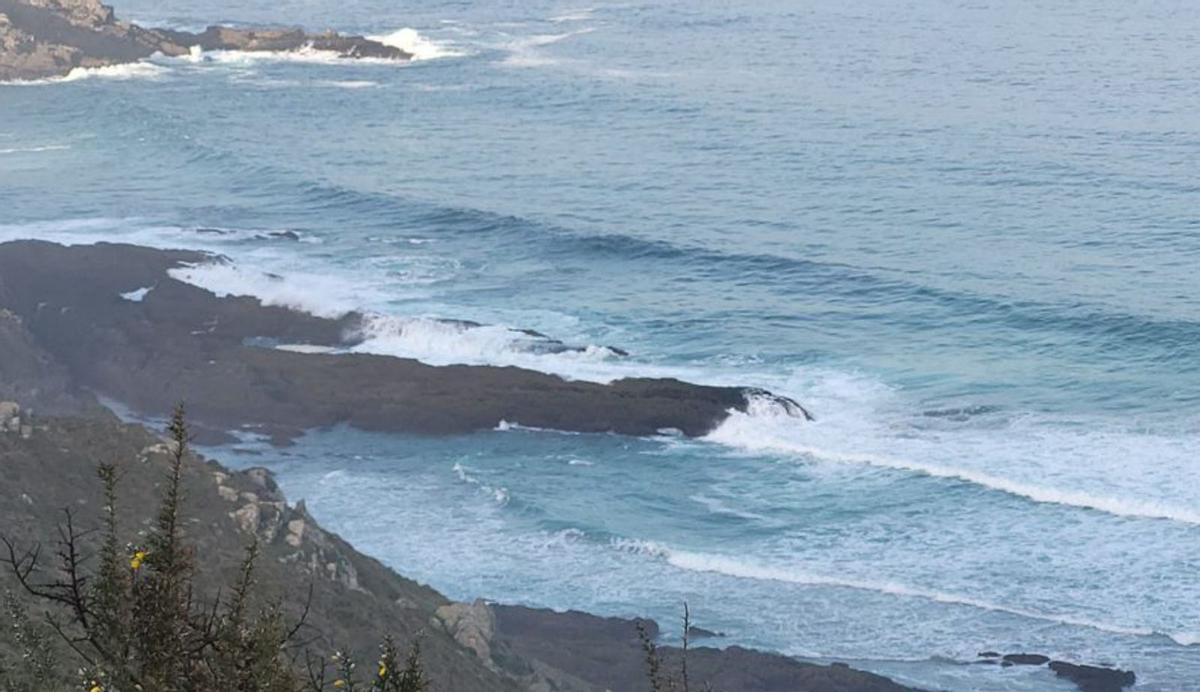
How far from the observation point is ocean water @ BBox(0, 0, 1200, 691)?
1208 inches

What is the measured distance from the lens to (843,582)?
98.9 feet

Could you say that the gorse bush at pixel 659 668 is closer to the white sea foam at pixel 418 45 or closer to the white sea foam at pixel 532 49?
the white sea foam at pixel 532 49

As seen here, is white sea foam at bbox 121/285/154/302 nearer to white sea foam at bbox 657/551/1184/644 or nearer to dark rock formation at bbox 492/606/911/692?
white sea foam at bbox 657/551/1184/644

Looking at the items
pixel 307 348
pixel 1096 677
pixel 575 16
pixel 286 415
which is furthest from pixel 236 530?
pixel 575 16

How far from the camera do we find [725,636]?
94.2 ft

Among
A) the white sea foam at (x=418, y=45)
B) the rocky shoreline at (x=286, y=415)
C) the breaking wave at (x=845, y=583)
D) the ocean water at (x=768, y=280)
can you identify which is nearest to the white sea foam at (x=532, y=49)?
the ocean water at (x=768, y=280)

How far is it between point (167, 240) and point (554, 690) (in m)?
32.0

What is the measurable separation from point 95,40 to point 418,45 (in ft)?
52.2

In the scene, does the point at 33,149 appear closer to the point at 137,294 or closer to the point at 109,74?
the point at 109,74

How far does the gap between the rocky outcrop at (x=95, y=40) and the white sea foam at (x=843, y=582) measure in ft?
195

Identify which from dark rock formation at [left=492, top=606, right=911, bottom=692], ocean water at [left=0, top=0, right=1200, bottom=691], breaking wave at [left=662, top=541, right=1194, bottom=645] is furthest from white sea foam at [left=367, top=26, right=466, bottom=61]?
dark rock formation at [left=492, top=606, right=911, bottom=692]

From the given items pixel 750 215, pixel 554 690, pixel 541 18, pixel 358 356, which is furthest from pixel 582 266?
pixel 541 18

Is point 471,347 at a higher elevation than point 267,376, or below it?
higher

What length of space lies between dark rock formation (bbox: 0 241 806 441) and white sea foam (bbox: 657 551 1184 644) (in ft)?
21.6
